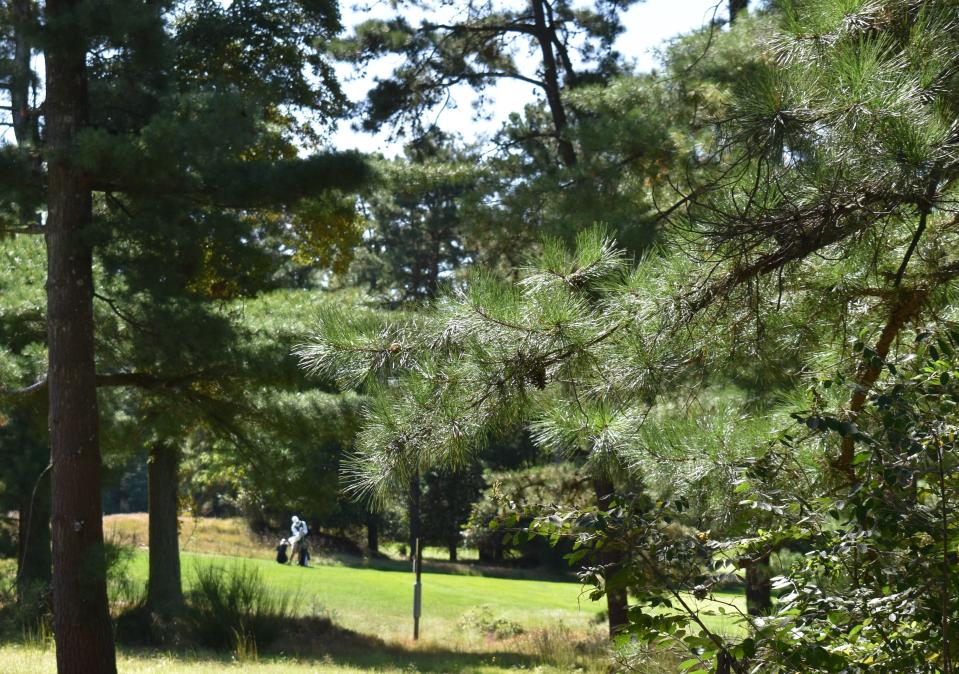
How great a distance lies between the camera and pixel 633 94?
10047mm

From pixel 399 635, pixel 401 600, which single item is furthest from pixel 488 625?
pixel 401 600

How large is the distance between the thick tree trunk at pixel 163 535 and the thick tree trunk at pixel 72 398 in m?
5.26

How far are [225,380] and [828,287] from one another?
7.90m

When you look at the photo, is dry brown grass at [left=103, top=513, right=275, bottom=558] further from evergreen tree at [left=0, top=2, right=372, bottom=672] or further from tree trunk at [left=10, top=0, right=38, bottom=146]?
evergreen tree at [left=0, top=2, right=372, bottom=672]

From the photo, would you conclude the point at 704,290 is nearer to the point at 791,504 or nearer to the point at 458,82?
the point at 791,504

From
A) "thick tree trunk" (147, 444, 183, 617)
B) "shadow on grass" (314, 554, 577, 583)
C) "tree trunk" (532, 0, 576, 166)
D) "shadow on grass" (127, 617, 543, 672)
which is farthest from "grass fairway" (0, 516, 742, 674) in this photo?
"tree trunk" (532, 0, 576, 166)

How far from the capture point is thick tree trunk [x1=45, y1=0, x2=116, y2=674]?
29.1 ft

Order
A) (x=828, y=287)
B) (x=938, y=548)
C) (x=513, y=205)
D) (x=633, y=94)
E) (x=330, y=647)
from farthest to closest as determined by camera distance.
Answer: (x=330, y=647) → (x=513, y=205) → (x=633, y=94) → (x=828, y=287) → (x=938, y=548)

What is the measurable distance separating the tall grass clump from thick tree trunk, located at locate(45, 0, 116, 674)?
3768 millimetres

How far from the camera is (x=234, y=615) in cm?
1338

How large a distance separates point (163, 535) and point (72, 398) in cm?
634

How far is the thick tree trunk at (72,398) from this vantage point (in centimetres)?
888

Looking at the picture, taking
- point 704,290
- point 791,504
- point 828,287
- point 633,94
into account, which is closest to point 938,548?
point 791,504

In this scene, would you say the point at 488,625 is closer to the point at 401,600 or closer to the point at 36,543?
the point at 401,600
